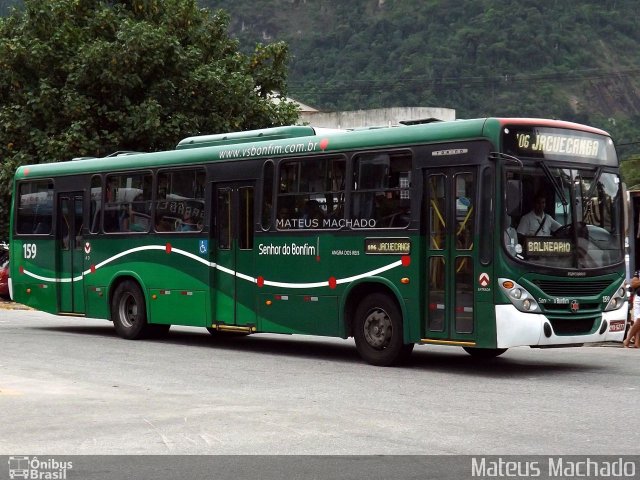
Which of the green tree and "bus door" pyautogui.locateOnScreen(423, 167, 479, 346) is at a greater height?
the green tree

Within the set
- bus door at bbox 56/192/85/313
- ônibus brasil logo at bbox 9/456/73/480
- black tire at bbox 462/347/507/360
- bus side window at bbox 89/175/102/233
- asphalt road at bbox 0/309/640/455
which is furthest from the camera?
bus door at bbox 56/192/85/313

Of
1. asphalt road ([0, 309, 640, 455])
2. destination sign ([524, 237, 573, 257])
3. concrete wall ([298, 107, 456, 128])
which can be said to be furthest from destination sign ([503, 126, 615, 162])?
concrete wall ([298, 107, 456, 128])

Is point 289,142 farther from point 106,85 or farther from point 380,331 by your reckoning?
point 106,85

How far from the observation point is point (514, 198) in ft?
45.6

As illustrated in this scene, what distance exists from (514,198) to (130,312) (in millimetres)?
8245

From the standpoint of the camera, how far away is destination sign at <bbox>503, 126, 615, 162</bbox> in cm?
1396

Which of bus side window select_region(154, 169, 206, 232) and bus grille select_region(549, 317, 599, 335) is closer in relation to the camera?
bus grille select_region(549, 317, 599, 335)

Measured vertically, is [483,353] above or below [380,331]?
below

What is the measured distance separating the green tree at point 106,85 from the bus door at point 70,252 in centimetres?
840

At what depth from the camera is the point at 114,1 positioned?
1294 inches

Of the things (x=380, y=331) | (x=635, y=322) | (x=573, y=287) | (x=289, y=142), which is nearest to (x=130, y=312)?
(x=289, y=142)

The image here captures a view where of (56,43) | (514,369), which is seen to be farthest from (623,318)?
(56,43)

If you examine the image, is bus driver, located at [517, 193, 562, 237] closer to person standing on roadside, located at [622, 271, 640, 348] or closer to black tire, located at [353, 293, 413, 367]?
black tire, located at [353, 293, 413, 367]

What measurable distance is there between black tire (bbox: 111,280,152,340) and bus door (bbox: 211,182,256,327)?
2.09 meters
